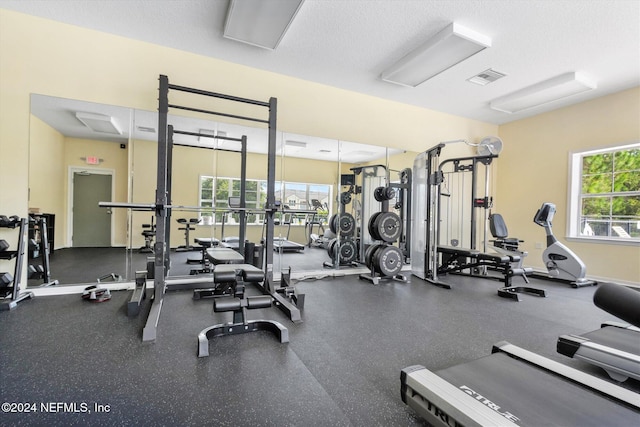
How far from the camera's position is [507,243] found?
184 inches

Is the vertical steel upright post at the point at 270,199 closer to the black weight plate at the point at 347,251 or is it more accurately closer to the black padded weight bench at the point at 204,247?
the black padded weight bench at the point at 204,247

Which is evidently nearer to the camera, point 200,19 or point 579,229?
point 200,19

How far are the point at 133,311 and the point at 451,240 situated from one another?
518cm

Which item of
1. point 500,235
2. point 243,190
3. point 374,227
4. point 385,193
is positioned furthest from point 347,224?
point 500,235

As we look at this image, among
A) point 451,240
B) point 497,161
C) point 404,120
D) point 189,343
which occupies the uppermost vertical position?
point 404,120

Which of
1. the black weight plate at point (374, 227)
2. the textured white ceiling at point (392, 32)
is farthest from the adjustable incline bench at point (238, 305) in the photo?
the textured white ceiling at point (392, 32)

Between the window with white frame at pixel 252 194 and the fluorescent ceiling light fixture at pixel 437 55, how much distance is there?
2.07 m

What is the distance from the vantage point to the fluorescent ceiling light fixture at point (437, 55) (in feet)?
10.3

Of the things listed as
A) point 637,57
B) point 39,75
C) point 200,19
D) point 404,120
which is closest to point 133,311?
point 39,75

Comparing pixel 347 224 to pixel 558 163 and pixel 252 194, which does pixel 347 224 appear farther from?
pixel 558 163

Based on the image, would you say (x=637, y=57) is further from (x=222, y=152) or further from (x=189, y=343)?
(x=189, y=343)

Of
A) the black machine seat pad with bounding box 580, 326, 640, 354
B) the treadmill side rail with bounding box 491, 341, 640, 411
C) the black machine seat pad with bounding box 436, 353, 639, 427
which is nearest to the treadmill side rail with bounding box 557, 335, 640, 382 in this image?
the black machine seat pad with bounding box 580, 326, 640, 354

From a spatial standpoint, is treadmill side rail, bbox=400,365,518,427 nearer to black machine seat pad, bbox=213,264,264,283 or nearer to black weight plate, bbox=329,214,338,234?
black machine seat pad, bbox=213,264,264,283

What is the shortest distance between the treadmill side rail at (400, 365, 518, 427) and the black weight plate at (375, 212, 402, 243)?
2.87m
